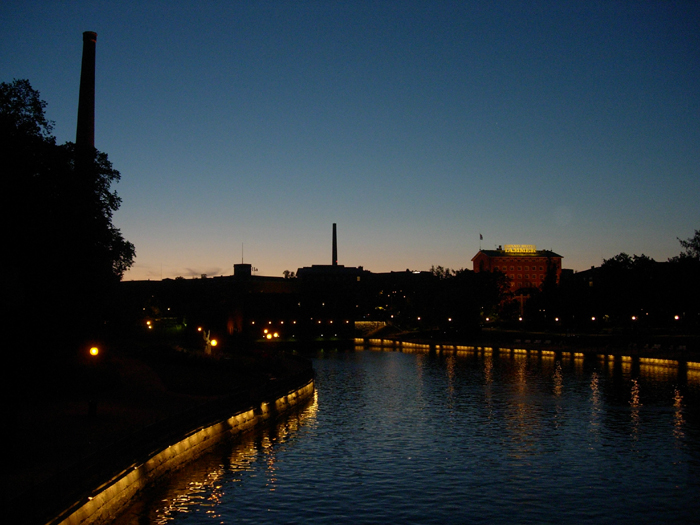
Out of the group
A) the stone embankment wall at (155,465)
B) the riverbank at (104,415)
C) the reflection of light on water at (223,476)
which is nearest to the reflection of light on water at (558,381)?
the riverbank at (104,415)

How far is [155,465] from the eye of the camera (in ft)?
78.4

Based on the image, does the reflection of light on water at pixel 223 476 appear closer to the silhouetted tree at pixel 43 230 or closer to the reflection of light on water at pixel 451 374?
the silhouetted tree at pixel 43 230

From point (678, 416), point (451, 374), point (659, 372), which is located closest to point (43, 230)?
point (678, 416)

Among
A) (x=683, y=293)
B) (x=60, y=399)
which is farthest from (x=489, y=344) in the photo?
(x=60, y=399)

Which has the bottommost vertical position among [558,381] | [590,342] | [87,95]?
[558,381]

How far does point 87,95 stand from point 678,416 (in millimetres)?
50486

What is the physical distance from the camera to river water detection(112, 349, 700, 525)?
22.1 metres

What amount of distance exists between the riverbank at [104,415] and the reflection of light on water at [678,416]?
74.9 feet

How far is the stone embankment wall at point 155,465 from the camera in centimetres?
1789

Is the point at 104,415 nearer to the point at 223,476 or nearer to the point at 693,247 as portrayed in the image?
the point at 223,476

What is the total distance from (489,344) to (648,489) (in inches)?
3333

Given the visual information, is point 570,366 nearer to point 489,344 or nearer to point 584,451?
point 489,344

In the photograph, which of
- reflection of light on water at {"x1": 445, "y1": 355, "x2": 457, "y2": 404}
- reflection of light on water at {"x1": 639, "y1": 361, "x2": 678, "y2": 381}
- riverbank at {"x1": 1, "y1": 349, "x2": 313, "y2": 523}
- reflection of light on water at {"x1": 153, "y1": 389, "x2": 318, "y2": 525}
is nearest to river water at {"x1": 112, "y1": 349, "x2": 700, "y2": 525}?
reflection of light on water at {"x1": 153, "y1": 389, "x2": 318, "y2": 525}

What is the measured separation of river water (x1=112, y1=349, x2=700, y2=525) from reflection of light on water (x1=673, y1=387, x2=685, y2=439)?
106 mm
